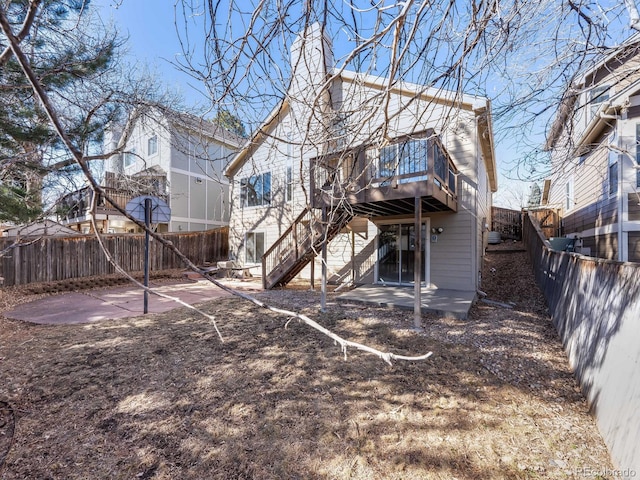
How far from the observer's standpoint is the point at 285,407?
297cm

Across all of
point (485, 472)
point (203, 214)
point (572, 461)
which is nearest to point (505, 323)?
point (572, 461)

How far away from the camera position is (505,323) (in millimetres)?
5656

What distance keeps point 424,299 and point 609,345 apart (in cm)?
426

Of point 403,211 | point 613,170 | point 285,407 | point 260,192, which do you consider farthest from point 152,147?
point 613,170

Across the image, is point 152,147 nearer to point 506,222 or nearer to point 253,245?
point 253,245

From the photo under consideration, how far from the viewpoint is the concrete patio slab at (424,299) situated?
6.07m

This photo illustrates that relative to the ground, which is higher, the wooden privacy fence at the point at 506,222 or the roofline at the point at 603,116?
the roofline at the point at 603,116

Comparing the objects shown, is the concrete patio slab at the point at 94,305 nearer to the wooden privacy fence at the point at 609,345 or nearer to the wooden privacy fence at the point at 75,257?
the wooden privacy fence at the point at 75,257

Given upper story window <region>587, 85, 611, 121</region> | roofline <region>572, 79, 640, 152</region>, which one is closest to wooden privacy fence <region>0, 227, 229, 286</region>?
upper story window <region>587, 85, 611, 121</region>

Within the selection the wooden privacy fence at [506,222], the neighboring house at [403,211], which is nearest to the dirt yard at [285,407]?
the neighboring house at [403,211]

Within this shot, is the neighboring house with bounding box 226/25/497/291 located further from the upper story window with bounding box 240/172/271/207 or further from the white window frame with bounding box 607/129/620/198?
the white window frame with bounding box 607/129/620/198

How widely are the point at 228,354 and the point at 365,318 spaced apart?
278 centimetres

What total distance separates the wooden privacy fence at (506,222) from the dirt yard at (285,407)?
50.8 ft

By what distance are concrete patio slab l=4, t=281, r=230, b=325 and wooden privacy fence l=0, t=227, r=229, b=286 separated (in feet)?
4.26
